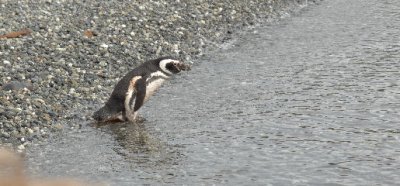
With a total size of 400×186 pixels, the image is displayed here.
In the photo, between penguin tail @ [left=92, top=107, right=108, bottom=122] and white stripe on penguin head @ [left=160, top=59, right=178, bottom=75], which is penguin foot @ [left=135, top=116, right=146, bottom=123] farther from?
white stripe on penguin head @ [left=160, top=59, right=178, bottom=75]

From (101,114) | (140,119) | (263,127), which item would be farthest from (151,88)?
(263,127)

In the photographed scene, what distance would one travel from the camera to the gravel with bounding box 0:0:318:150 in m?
12.5

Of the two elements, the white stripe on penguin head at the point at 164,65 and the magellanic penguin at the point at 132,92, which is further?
the white stripe on penguin head at the point at 164,65

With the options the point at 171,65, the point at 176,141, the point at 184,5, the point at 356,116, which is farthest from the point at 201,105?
→ the point at 184,5

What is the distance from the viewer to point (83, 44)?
15.6 metres

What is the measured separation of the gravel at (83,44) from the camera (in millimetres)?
12484

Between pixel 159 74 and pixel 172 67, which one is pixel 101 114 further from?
pixel 172 67

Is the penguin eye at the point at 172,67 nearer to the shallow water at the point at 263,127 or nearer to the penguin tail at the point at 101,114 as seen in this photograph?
the shallow water at the point at 263,127

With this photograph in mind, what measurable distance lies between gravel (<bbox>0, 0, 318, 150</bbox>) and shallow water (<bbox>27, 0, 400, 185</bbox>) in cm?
63

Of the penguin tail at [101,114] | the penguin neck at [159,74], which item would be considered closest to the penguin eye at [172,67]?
the penguin neck at [159,74]

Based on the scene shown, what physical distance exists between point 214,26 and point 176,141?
728 centimetres

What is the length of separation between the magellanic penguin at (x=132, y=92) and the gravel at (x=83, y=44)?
419 mm

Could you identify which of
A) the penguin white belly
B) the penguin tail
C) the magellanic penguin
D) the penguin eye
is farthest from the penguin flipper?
the penguin eye

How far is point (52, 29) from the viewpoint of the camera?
1622 cm
